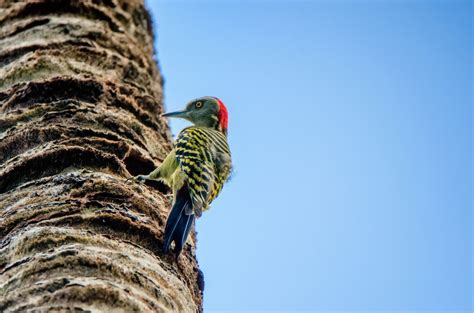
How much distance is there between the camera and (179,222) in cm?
345

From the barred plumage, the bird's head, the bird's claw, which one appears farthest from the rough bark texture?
the bird's head

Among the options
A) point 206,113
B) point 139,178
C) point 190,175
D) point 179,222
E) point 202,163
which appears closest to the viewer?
point 179,222

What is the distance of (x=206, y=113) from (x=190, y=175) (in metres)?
2.16

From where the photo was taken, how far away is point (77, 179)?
3340 millimetres

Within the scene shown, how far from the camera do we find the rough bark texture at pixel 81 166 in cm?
265

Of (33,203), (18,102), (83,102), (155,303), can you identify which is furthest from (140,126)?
(155,303)

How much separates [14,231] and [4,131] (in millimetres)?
913

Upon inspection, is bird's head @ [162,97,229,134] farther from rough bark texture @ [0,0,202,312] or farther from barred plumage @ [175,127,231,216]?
rough bark texture @ [0,0,202,312]

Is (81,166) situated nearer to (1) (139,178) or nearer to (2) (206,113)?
(1) (139,178)

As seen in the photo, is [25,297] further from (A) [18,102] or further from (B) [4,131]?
(A) [18,102]

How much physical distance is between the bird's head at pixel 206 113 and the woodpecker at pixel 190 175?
0.27 metres

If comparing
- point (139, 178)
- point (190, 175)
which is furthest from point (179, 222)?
point (190, 175)

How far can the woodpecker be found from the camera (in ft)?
11.3

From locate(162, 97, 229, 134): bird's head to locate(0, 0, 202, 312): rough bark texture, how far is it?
111cm
